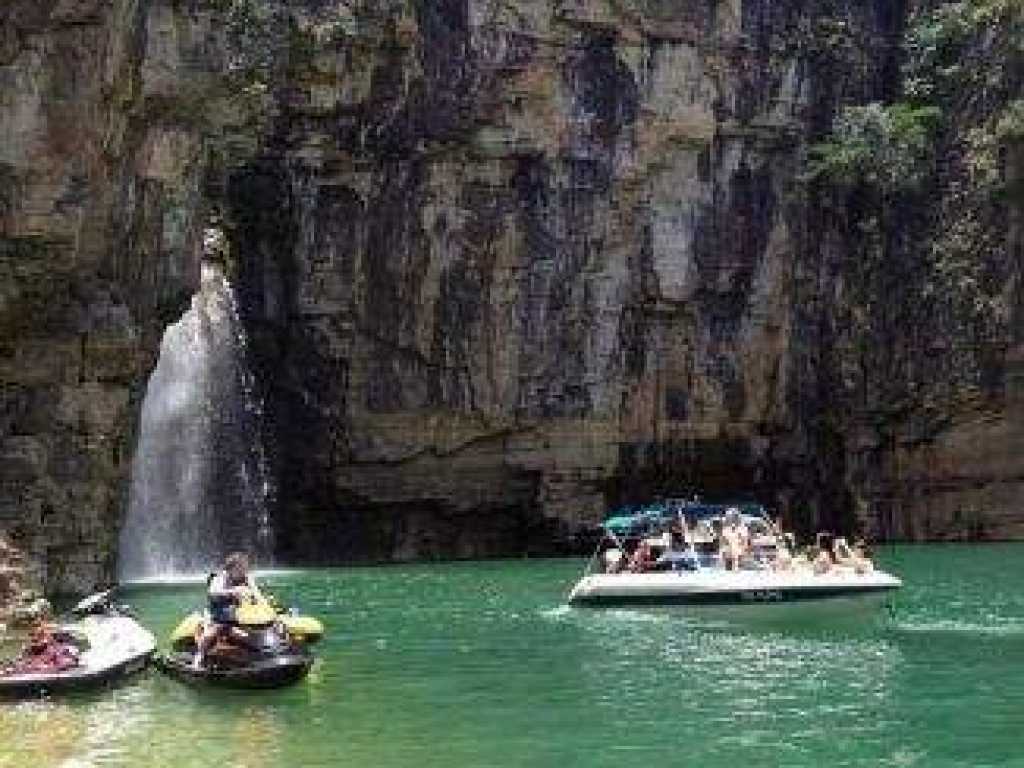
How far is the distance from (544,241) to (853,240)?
11.3 m

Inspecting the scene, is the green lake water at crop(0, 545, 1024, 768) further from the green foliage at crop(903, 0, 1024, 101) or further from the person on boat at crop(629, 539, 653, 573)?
the green foliage at crop(903, 0, 1024, 101)

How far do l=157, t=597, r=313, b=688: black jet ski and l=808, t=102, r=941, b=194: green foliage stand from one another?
115 ft

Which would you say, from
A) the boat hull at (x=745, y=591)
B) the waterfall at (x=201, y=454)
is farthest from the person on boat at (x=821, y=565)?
the waterfall at (x=201, y=454)

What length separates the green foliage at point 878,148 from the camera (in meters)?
52.8

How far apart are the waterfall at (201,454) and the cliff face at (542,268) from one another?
4.57 feet

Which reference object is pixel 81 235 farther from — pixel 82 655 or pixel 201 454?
pixel 201 454

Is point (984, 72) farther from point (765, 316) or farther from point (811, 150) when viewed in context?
point (765, 316)

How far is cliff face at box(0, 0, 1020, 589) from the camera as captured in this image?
4862 cm

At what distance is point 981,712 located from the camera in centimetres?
1862

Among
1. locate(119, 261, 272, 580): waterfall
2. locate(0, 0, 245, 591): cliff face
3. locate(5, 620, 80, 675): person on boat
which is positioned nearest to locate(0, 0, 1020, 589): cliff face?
locate(119, 261, 272, 580): waterfall

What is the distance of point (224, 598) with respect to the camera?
21.8 metres

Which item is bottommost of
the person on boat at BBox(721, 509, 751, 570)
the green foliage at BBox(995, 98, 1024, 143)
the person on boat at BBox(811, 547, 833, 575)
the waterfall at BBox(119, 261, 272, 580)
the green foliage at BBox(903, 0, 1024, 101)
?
the person on boat at BBox(811, 547, 833, 575)

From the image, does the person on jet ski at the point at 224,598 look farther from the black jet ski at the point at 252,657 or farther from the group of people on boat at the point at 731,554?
the group of people on boat at the point at 731,554


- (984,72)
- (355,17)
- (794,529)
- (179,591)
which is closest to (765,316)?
(794,529)
